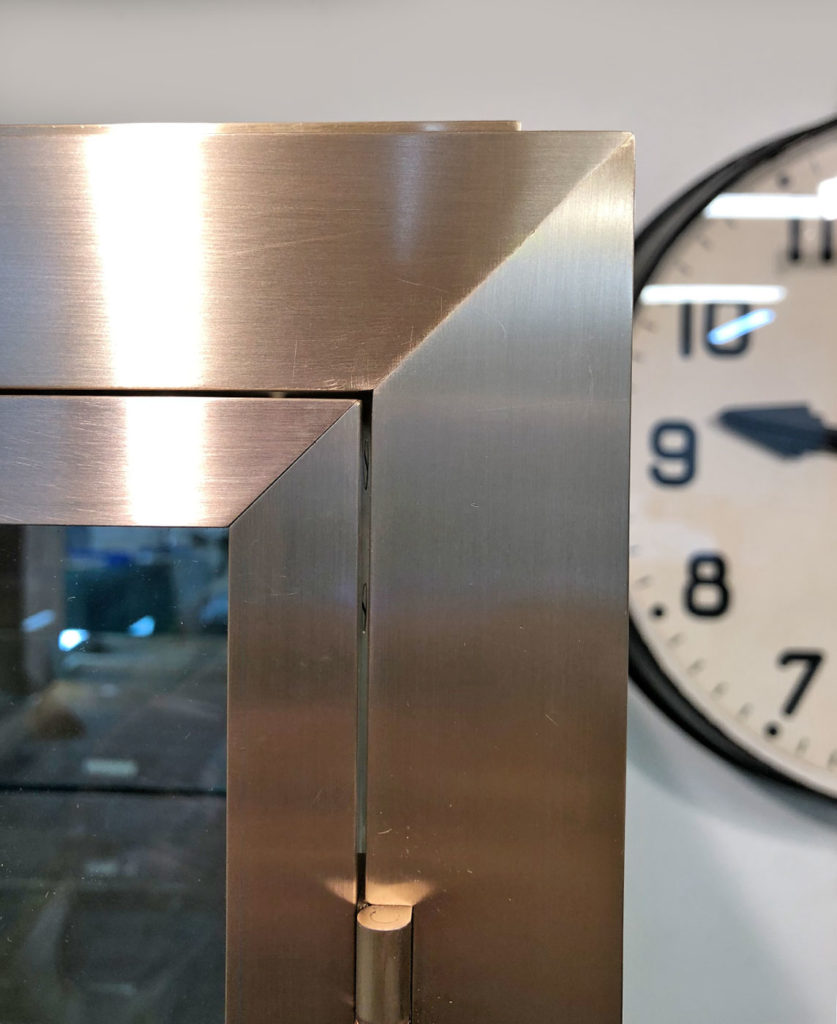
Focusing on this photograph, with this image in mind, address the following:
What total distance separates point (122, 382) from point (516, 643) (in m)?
0.20

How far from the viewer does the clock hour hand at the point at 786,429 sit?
717 mm

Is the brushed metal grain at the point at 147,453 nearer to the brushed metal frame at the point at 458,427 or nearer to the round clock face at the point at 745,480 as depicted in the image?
the brushed metal frame at the point at 458,427

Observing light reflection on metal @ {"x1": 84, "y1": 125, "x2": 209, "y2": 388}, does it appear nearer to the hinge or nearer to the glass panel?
the glass panel

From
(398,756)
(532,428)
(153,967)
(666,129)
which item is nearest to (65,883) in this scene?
(153,967)

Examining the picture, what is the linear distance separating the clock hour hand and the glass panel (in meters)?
Result: 0.56

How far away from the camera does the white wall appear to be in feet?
2.32

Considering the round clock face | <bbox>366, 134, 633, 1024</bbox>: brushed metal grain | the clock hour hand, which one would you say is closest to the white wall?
the round clock face

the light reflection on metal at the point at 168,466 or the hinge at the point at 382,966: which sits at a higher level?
the light reflection on metal at the point at 168,466

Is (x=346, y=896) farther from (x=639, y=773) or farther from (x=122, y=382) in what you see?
(x=639, y=773)

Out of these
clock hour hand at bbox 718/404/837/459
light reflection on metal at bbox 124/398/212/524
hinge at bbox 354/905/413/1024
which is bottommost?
hinge at bbox 354/905/413/1024

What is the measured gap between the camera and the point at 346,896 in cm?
33

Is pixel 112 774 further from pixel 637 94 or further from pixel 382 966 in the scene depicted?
pixel 637 94

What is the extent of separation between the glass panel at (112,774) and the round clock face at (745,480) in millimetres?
480

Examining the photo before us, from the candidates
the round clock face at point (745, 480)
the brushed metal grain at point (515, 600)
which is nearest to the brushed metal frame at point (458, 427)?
the brushed metal grain at point (515, 600)
